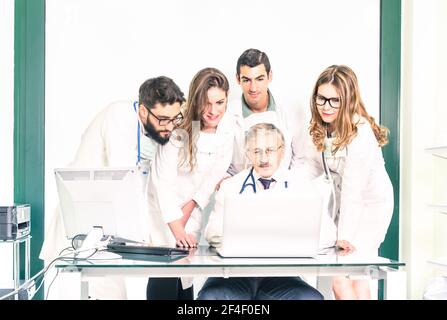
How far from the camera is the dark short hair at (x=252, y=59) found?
3691 millimetres

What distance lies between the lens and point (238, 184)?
3.62 metres

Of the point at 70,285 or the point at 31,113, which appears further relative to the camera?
the point at 31,113

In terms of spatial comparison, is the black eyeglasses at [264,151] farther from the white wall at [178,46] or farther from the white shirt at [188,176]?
the white wall at [178,46]

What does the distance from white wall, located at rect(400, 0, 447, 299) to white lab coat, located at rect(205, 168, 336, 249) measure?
55cm

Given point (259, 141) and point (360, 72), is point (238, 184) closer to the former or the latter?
point (259, 141)

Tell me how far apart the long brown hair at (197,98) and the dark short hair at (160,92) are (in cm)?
8

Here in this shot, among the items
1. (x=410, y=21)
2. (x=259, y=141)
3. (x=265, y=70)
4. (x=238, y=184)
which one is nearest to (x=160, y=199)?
(x=238, y=184)

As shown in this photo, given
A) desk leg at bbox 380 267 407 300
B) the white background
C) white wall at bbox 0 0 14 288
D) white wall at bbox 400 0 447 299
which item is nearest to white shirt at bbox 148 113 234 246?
the white background

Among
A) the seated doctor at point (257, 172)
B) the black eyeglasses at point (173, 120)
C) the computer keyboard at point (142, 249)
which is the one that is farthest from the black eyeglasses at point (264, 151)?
the computer keyboard at point (142, 249)

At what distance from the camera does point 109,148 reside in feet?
11.8

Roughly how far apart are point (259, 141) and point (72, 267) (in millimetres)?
1788

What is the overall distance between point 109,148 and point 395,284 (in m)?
2.05

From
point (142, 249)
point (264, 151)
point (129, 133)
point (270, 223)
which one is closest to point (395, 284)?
point (270, 223)

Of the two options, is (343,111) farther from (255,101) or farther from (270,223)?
(270,223)
